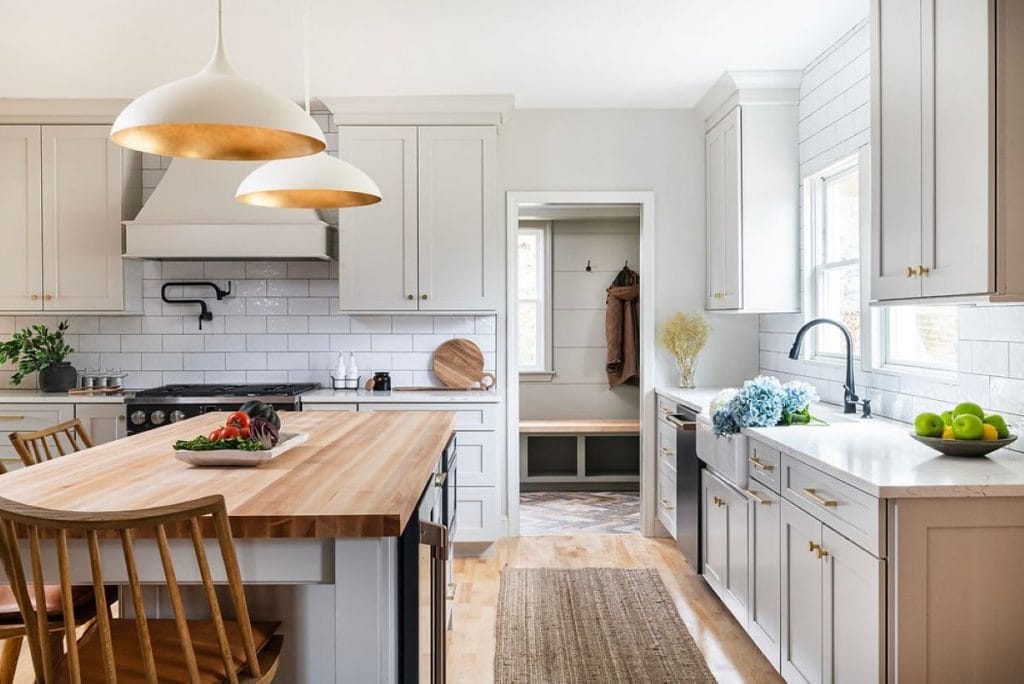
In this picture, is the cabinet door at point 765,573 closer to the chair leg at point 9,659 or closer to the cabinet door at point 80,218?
the chair leg at point 9,659

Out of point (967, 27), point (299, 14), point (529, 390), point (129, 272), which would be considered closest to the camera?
point (967, 27)

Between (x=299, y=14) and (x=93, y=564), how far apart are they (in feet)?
9.06

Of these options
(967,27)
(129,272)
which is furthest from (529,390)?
(967,27)

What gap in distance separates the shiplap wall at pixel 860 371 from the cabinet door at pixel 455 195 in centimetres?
173

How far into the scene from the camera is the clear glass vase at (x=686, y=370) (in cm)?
482

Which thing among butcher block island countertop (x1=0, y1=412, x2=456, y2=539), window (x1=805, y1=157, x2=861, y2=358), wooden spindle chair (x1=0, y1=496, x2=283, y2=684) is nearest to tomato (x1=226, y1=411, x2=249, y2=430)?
butcher block island countertop (x1=0, y1=412, x2=456, y2=539)

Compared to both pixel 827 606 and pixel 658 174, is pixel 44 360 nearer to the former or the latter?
pixel 658 174

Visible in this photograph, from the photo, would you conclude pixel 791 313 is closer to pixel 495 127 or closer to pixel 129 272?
pixel 495 127

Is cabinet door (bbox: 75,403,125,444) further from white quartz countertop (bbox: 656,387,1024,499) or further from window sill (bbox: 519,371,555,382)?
white quartz countertop (bbox: 656,387,1024,499)

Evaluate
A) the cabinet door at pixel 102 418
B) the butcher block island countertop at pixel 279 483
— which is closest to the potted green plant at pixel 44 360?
the cabinet door at pixel 102 418

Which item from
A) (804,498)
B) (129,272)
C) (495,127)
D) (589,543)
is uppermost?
(495,127)

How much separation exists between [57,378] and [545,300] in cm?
361

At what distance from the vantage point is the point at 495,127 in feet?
15.2

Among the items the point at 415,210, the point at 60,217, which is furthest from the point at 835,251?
the point at 60,217
